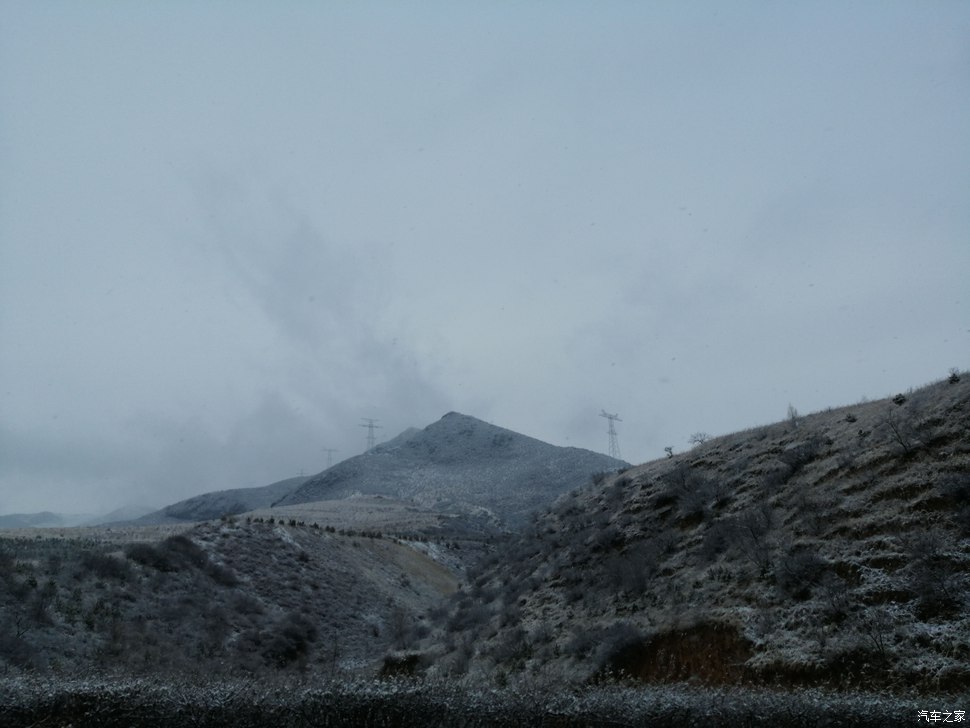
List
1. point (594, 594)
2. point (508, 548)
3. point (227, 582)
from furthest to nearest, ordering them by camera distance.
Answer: point (227, 582)
point (508, 548)
point (594, 594)

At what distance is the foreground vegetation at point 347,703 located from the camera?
8312 millimetres

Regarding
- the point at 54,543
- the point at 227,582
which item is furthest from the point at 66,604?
the point at 54,543

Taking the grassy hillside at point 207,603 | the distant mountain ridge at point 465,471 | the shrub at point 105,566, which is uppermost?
the distant mountain ridge at point 465,471

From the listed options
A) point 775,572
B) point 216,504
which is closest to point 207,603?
point 775,572

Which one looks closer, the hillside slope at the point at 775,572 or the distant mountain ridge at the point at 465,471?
the hillside slope at the point at 775,572

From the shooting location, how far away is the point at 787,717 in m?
7.56

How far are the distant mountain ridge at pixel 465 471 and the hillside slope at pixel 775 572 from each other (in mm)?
62269

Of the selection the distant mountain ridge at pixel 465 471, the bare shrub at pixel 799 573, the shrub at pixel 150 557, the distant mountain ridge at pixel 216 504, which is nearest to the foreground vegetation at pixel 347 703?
the bare shrub at pixel 799 573

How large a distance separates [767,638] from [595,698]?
5.72m

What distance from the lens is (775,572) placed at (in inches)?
569

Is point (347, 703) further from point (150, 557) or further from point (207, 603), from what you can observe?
point (150, 557)

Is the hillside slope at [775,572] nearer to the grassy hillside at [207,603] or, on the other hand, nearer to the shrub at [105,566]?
the grassy hillside at [207,603]

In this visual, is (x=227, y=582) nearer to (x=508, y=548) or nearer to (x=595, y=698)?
(x=508, y=548)

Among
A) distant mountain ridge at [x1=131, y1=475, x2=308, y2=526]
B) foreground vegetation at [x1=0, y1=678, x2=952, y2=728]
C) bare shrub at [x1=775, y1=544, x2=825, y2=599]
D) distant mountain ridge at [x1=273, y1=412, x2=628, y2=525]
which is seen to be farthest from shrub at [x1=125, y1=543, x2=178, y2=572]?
distant mountain ridge at [x1=131, y1=475, x2=308, y2=526]
